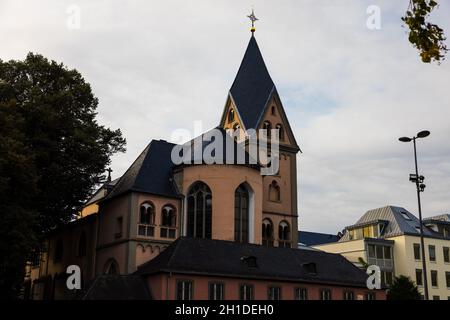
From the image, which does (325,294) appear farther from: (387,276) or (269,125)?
(387,276)

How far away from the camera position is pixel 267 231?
56.5 meters

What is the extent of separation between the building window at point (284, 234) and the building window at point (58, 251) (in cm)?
2161

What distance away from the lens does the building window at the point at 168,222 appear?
159 ft

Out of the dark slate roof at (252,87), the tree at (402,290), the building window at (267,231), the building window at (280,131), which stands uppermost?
the dark slate roof at (252,87)

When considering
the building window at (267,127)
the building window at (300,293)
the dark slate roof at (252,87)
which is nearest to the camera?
the building window at (300,293)

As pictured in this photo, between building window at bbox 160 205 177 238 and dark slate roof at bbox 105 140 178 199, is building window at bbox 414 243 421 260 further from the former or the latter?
building window at bbox 160 205 177 238

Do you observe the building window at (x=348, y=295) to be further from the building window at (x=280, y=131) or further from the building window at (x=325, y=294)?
the building window at (x=280, y=131)

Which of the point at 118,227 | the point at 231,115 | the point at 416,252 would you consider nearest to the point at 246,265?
the point at 118,227

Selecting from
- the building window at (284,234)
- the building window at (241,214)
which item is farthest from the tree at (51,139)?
the building window at (284,234)

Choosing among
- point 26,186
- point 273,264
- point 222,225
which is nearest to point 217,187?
point 222,225

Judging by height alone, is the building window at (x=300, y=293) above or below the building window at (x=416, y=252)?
below

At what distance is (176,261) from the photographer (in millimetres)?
40312
